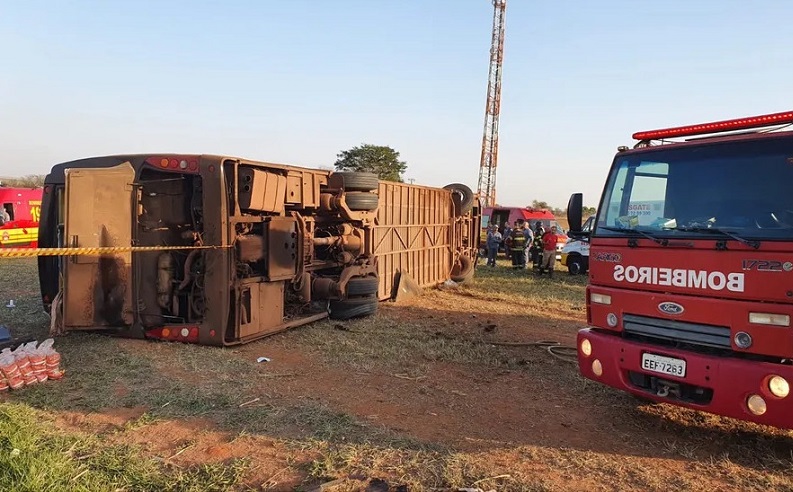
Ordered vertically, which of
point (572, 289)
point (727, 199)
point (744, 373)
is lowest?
point (572, 289)

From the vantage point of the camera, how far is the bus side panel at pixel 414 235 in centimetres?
1082

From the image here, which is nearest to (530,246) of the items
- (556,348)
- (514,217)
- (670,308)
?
(514,217)

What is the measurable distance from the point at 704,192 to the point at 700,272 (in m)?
0.68

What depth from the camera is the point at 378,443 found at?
14.0 ft

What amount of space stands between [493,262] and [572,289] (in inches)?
203

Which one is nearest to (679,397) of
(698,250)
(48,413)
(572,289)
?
(698,250)

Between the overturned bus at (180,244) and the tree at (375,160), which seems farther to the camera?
the tree at (375,160)

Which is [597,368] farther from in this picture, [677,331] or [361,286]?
[361,286]

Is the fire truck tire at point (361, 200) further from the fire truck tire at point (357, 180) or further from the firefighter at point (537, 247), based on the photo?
the firefighter at point (537, 247)

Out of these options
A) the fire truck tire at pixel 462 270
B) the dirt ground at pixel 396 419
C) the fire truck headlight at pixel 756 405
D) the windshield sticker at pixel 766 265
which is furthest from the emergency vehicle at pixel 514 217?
the fire truck headlight at pixel 756 405

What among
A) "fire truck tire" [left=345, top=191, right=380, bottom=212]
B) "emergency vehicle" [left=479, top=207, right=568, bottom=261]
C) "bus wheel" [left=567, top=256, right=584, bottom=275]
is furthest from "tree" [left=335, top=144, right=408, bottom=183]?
"fire truck tire" [left=345, top=191, right=380, bottom=212]

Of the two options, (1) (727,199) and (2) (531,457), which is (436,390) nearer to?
(2) (531,457)

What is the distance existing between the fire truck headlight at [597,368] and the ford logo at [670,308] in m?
0.72

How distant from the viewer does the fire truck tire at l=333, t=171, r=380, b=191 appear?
8961 millimetres
